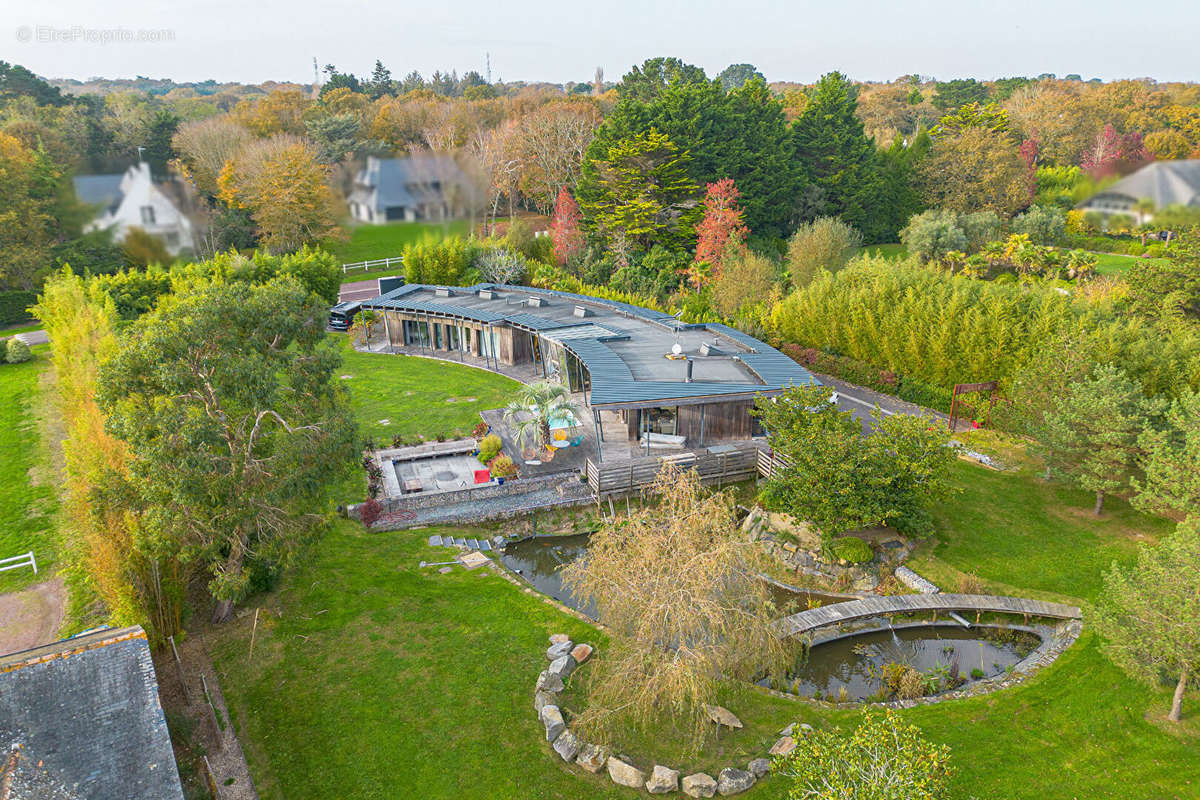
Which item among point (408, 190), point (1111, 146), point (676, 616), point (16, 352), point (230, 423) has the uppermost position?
point (1111, 146)

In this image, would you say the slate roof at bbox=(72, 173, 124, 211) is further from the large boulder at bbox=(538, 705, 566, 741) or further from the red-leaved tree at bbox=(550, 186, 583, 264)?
the large boulder at bbox=(538, 705, 566, 741)

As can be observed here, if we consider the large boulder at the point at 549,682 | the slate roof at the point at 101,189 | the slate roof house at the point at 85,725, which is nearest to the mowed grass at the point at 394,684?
the large boulder at the point at 549,682

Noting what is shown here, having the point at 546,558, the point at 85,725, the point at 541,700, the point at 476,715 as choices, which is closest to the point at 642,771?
the point at 541,700

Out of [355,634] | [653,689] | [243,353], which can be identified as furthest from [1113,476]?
[243,353]

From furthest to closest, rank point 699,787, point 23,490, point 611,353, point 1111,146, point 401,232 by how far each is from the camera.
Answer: point 1111,146, point 401,232, point 611,353, point 23,490, point 699,787

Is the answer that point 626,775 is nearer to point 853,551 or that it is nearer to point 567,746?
point 567,746

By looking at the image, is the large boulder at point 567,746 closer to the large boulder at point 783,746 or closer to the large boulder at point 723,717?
the large boulder at point 723,717
